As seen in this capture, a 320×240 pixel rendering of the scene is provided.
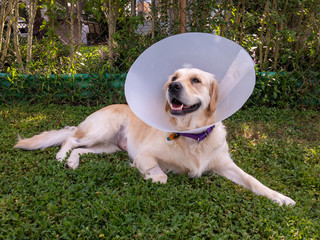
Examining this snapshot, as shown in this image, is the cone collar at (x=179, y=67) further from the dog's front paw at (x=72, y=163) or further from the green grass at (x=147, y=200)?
the dog's front paw at (x=72, y=163)

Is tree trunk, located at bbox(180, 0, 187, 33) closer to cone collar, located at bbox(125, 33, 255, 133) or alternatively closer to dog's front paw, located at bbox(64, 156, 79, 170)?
cone collar, located at bbox(125, 33, 255, 133)

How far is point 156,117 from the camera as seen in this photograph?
2764 mm

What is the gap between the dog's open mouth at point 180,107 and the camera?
252 centimetres

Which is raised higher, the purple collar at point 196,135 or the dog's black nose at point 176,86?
the dog's black nose at point 176,86

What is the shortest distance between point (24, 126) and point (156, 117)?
2.10 metres

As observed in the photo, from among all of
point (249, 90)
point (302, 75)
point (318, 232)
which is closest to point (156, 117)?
point (249, 90)

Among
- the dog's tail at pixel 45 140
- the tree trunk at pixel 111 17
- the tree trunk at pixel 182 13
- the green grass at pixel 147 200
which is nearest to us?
Result: the green grass at pixel 147 200

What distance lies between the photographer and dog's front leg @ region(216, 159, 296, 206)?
2.37m

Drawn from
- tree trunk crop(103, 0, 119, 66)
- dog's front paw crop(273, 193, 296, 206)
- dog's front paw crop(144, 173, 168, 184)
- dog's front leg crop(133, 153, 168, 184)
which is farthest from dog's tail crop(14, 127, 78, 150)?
dog's front paw crop(273, 193, 296, 206)

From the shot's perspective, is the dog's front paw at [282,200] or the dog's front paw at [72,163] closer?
the dog's front paw at [282,200]

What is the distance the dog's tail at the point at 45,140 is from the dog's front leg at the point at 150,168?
1.08 m

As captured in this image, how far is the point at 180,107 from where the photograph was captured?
2533 millimetres

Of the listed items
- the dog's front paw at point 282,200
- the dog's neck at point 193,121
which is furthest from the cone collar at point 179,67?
the dog's front paw at point 282,200

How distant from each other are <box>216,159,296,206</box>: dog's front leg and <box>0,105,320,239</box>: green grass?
3.5 inches
